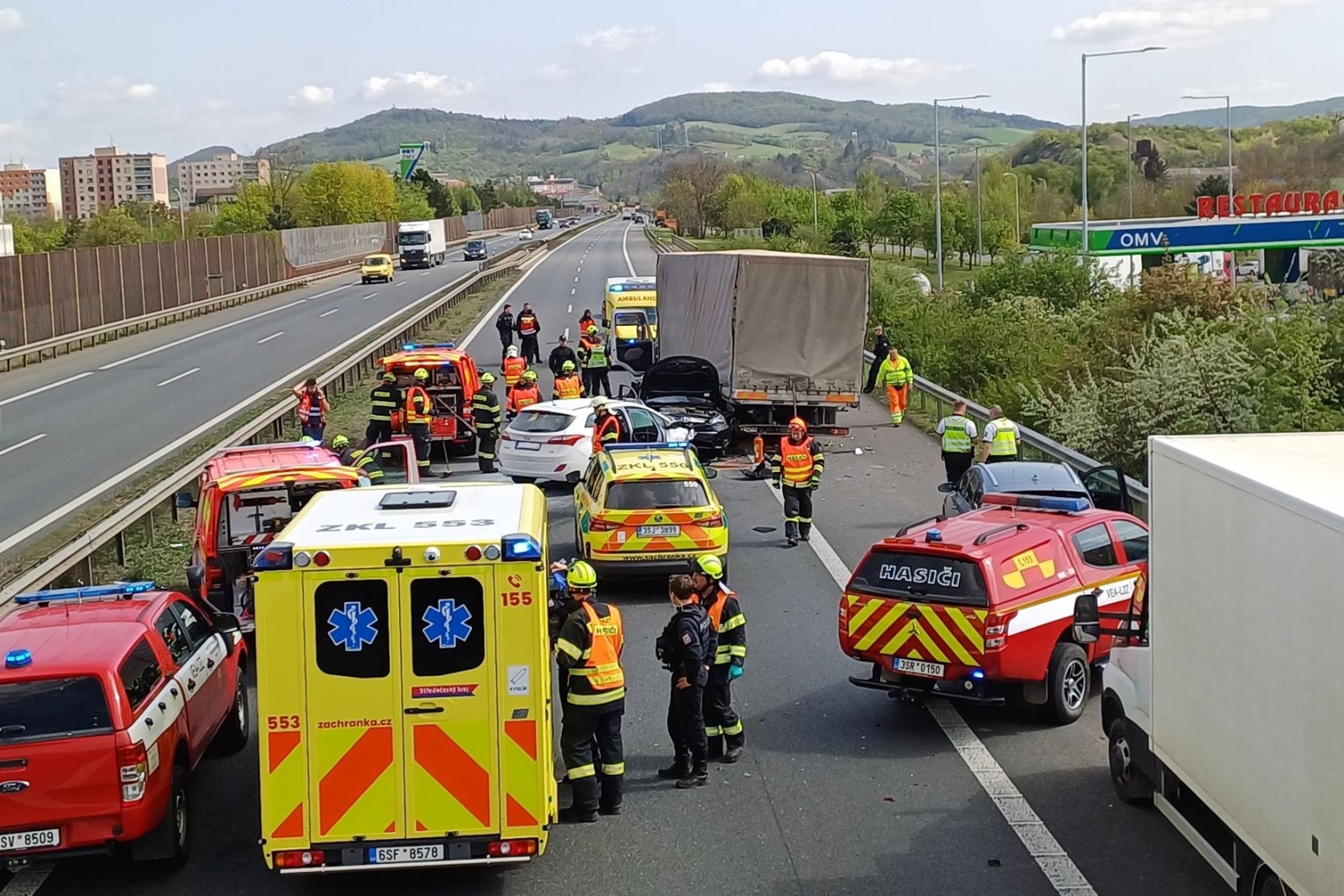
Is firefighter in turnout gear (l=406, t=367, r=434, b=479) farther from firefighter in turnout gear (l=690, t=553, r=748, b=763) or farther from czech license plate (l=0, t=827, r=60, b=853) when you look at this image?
czech license plate (l=0, t=827, r=60, b=853)

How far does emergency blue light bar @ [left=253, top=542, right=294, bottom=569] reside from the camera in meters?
8.29

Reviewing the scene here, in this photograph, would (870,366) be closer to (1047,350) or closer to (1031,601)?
(1047,350)

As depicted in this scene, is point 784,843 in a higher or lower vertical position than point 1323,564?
lower

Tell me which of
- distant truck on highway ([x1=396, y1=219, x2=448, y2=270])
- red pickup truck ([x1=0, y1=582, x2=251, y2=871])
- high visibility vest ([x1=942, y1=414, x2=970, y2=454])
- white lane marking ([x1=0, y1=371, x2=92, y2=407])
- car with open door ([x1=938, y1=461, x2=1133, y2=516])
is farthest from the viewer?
distant truck on highway ([x1=396, y1=219, x2=448, y2=270])

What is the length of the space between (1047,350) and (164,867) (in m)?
26.6

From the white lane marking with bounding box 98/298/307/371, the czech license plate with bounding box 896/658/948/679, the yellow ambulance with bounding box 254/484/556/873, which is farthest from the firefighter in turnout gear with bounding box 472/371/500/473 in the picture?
the white lane marking with bounding box 98/298/307/371

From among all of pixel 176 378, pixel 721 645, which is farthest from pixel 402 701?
pixel 176 378

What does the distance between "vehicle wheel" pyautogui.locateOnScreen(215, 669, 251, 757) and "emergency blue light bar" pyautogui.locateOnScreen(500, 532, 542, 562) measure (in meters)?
4.18

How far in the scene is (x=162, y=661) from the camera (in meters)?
9.83

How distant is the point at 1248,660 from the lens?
7301mm

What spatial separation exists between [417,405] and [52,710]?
1551 cm

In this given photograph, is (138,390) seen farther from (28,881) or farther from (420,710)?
(420,710)

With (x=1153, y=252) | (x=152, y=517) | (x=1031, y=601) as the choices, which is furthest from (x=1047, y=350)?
(x=1153, y=252)

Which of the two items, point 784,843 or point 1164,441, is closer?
point 1164,441
